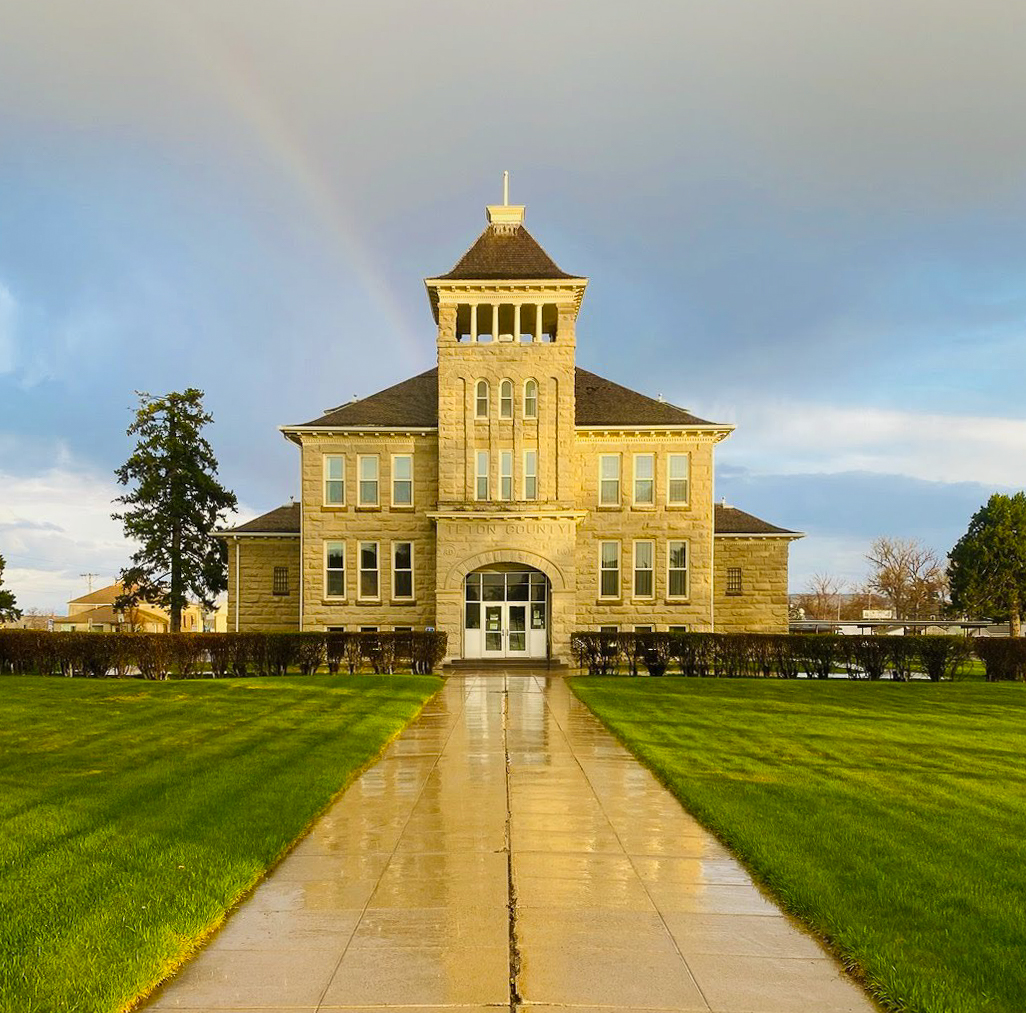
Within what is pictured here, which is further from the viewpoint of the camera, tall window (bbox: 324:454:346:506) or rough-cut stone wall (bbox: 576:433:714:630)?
Result: tall window (bbox: 324:454:346:506)

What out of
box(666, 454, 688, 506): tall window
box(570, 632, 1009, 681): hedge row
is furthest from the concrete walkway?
box(666, 454, 688, 506): tall window

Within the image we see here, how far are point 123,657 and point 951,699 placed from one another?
2359cm

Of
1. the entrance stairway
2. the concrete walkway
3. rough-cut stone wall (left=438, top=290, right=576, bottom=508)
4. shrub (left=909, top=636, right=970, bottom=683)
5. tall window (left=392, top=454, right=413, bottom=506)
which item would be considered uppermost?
rough-cut stone wall (left=438, top=290, right=576, bottom=508)

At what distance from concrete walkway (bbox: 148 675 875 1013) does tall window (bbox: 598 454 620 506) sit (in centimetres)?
2508

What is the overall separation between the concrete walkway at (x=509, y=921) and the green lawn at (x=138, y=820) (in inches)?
13.1

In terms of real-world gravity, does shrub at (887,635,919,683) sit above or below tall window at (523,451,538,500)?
below

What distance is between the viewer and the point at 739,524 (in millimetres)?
37406

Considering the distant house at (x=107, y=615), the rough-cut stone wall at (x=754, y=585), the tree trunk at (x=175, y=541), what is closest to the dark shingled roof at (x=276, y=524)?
the tree trunk at (x=175, y=541)

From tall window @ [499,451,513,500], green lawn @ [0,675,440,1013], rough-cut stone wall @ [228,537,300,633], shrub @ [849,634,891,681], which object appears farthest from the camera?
rough-cut stone wall @ [228,537,300,633]

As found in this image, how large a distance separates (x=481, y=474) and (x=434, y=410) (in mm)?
4222

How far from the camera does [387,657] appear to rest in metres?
27.8

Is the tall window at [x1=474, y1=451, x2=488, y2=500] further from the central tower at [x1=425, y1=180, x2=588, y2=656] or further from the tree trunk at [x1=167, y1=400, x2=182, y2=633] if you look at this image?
the tree trunk at [x1=167, y1=400, x2=182, y2=633]

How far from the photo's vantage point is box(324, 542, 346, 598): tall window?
3428 centimetres

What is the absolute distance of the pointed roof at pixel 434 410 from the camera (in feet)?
113
